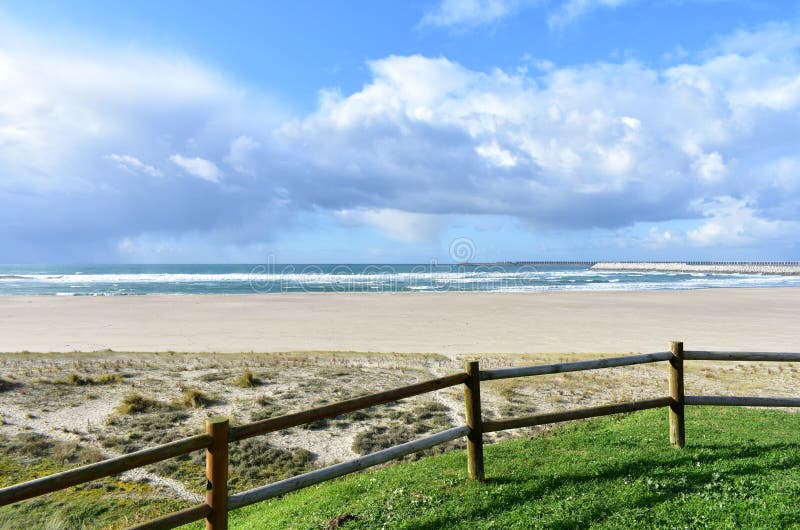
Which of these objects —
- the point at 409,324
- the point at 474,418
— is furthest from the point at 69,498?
the point at 409,324

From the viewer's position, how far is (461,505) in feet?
17.1

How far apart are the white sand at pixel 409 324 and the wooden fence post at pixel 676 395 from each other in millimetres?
12148

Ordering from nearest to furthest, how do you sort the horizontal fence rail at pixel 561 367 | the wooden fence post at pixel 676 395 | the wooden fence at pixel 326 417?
the wooden fence at pixel 326 417
the horizontal fence rail at pixel 561 367
the wooden fence post at pixel 676 395

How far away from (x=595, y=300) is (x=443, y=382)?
131ft

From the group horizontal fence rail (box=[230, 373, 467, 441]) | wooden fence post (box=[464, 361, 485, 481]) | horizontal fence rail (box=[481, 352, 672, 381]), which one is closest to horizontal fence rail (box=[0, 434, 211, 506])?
horizontal fence rail (box=[230, 373, 467, 441])

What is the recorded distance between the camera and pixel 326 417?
481 cm

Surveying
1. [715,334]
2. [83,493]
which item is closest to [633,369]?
[715,334]

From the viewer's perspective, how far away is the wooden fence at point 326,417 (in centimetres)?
381

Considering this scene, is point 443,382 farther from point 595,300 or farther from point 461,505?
point 595,300

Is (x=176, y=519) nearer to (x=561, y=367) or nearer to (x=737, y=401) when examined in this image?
(x=561, y=367)

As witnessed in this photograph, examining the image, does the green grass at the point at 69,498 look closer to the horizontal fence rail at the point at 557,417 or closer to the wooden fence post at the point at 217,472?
the wooden fence post at the point at 217,472

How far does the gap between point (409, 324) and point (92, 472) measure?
79.5ft

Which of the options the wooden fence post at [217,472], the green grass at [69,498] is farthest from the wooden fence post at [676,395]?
the green grass at [69,498]

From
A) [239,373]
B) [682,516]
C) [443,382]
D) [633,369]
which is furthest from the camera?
[633,369]
